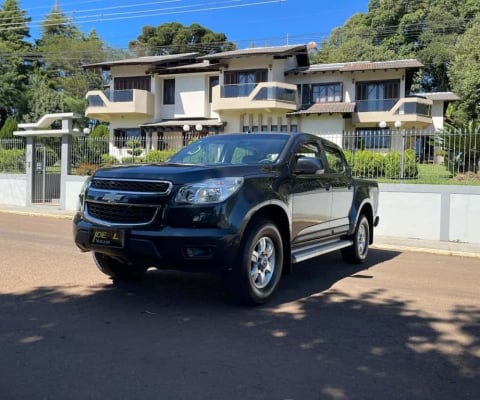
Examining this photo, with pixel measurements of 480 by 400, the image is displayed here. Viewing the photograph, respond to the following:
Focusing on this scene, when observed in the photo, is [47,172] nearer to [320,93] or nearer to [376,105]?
[320,93]

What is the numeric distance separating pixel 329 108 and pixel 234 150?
29.0 meters

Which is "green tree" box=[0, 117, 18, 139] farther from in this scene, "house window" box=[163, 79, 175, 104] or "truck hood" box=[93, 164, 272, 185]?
"truck hood" box=[93, 164, 272, 185]

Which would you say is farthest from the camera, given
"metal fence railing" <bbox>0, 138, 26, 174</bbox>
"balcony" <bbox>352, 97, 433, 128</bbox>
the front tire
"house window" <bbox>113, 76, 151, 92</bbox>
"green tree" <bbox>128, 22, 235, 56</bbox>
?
"green tree" <bbox>128, 22, 235, 56</bbox>

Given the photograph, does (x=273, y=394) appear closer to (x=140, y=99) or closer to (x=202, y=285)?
(x=202, y=285)

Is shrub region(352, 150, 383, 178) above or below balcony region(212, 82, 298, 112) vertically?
below

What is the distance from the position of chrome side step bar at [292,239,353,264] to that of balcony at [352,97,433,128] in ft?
91.8

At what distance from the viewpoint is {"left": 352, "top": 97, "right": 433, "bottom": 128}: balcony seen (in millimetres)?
33875

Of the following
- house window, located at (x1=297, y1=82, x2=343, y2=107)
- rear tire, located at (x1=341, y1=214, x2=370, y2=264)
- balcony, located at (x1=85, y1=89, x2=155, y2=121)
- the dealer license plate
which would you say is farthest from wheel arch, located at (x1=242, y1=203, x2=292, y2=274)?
balcony, located at (x1=85, y1=89, x2=155, y2=121)

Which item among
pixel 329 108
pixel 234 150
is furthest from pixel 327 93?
pixel 234 150

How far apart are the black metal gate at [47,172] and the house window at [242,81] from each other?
17736 millimetres

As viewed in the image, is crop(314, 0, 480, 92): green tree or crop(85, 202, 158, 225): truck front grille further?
crop(314, 0, 480, 92): green tree

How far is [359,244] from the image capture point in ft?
28.4

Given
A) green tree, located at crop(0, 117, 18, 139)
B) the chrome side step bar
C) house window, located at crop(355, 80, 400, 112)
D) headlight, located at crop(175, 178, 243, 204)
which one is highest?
house window, located at crop(355, 80, 400, 112)

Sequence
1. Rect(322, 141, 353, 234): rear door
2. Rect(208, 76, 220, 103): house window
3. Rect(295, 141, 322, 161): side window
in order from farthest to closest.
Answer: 1. Rect(208, 76, 220, 103): house window
2. Rect(322, 141, 353, 234): rear door
3. Rect(295, 141, 322, 161): side window
